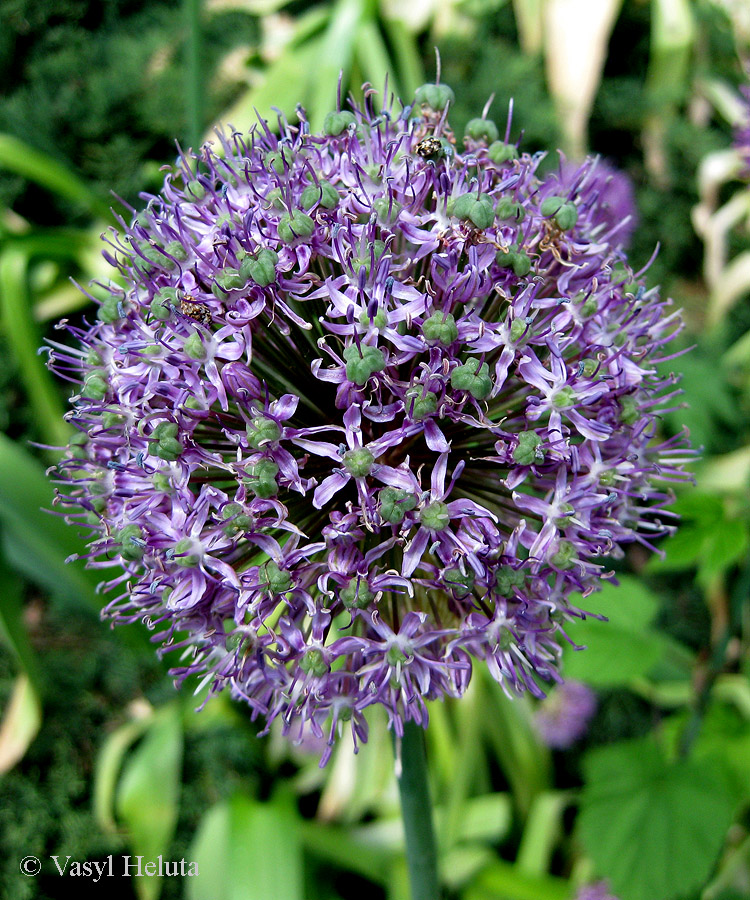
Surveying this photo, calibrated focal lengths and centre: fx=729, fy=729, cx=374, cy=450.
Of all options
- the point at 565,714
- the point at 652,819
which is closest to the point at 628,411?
the point at 652,819

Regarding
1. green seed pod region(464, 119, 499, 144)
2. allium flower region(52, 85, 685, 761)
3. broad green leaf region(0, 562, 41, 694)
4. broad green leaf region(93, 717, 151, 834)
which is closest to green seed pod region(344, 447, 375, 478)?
allium flower region(52, 85, 685, 761)

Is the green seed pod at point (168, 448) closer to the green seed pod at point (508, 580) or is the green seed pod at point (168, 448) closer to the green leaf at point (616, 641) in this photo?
the green seed pod at point (508, 580)

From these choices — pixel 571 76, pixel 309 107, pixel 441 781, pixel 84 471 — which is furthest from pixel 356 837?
pixel 571 76

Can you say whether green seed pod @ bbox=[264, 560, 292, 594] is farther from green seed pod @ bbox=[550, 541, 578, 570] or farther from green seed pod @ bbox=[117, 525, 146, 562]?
green seed pod @ bbox=[550, 541, 578, 570]

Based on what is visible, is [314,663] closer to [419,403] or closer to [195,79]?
[419,403]

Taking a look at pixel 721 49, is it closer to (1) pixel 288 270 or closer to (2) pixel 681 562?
(2) pixel 681 562

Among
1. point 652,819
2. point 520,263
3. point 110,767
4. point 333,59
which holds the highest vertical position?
point 333,59
